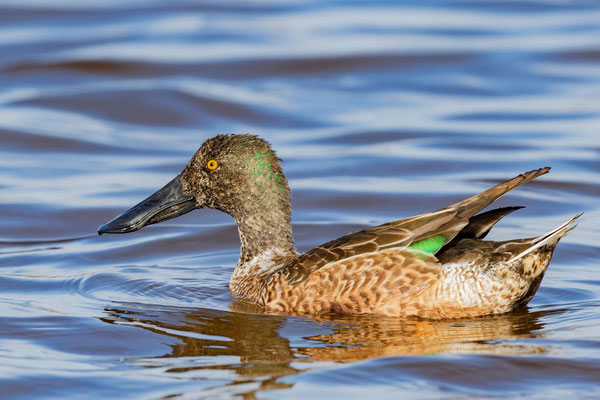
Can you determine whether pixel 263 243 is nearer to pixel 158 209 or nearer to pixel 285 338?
pixel 158 209

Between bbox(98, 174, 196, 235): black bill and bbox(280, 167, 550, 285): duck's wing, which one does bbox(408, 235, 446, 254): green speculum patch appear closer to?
bbox(280, 167, 550, 285): duck's wing

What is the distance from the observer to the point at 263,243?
7.58 m

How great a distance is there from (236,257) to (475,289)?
2727 millimetres

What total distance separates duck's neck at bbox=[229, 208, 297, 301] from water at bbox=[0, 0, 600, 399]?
275mm

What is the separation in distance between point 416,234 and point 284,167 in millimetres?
5054

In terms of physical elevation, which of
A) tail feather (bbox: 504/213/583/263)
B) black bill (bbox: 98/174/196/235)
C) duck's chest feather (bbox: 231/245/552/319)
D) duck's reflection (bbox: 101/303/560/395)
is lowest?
duck's reflection (bbox: 101/303/560/395)

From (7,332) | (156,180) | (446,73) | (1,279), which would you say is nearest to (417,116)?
(446,73)

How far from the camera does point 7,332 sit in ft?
21.6

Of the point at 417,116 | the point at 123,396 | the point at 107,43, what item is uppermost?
the point at 107,43

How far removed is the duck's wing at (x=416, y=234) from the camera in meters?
6.49

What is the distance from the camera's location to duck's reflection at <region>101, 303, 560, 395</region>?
5863 mm

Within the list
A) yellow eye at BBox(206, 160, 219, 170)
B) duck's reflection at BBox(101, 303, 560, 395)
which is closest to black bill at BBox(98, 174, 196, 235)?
yellow eye at BBox(206, 160, 219, 170)

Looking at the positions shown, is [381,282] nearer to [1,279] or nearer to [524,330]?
[524,330]

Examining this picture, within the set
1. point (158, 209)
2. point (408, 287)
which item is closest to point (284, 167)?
point (158, 209)
